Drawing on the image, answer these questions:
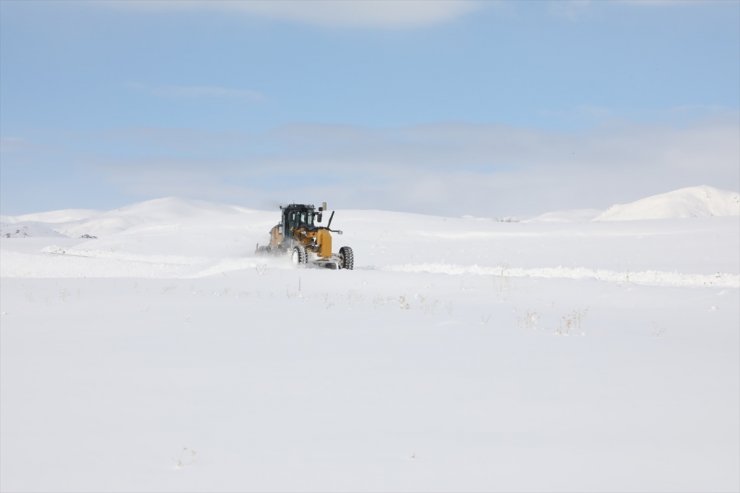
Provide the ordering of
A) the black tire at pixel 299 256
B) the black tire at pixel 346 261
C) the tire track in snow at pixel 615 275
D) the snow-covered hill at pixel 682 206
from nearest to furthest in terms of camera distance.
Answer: the tire track in snow at pixel 615 275
the black tire at pixel 299 256
the black tire at pixel 346 261
the snow-covered hill at pixel 682 206

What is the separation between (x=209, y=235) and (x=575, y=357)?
1662 inches

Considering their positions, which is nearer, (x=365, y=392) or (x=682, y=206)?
(x=365, y=392)

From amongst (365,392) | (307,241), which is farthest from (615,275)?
(365,392)

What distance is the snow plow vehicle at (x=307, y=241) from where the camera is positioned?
26891 mm

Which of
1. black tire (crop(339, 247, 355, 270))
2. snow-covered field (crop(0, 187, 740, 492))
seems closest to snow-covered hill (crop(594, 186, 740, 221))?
black tire (crop(339, 247, 355, 270))

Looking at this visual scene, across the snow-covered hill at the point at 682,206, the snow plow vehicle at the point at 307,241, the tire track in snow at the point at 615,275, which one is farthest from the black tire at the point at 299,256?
the snow-covered hill at the point at 682,206

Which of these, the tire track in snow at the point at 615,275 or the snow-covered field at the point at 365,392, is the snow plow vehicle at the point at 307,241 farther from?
the snow-covered field at the point at 365,392

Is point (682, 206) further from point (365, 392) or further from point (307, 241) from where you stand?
point (365, 392)

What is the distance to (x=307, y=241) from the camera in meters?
27.5

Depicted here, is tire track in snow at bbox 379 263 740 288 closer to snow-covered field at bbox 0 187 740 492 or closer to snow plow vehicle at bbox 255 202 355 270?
snow plow vehicle at bbox 255 202 355 270

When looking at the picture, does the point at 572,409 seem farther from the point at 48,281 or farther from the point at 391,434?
the point at 48,281

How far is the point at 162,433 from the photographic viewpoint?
5.86 m

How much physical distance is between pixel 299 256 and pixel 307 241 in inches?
50.2

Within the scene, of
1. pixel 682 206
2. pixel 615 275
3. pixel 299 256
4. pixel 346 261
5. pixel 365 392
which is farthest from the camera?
pixel 682 206
